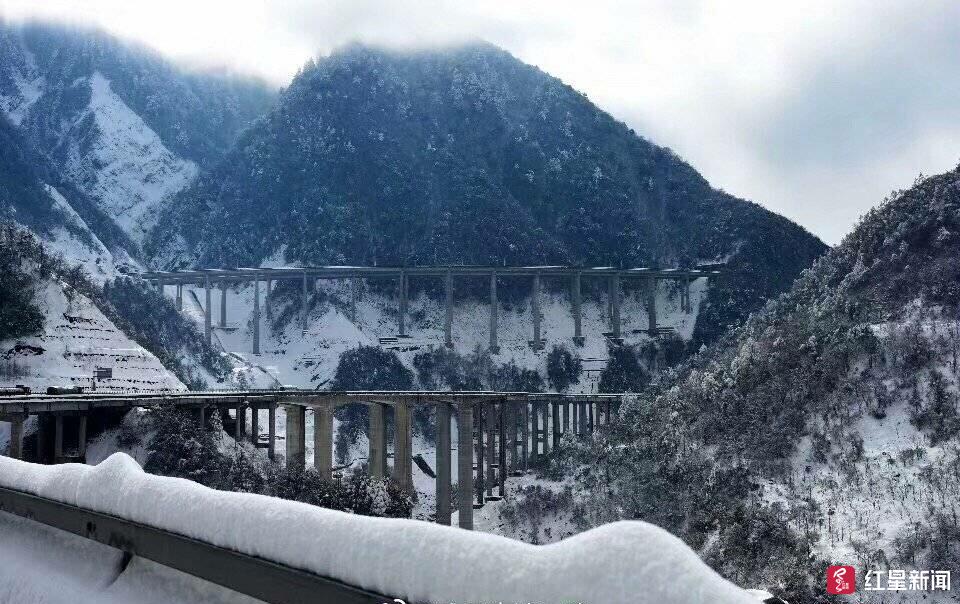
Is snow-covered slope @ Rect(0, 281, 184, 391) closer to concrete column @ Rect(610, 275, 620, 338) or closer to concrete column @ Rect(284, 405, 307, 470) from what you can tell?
concrete column @ Rect(284, 405, 307, 470)

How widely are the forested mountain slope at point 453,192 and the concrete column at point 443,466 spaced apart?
84201 mm

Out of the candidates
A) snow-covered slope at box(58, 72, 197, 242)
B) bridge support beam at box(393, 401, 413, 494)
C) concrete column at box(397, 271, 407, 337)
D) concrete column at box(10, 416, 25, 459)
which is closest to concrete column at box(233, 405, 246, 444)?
bridge support beam at box(393, 401, 413, 494)

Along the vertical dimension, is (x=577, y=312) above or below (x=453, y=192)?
below

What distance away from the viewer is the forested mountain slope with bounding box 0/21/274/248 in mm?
168625

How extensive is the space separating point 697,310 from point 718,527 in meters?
109

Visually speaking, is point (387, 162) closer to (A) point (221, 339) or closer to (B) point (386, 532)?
(A) point (221, 339)

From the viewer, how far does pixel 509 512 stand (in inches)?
2045

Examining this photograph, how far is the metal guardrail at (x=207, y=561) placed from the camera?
4793 mm

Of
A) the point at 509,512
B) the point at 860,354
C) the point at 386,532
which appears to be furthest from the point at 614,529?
the point at 509,512

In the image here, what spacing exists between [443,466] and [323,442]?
804 cm

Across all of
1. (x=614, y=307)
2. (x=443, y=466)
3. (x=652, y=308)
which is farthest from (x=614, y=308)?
(x=443, y=466)

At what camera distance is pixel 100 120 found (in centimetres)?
17988

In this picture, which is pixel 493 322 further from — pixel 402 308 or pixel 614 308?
pixel 614 308

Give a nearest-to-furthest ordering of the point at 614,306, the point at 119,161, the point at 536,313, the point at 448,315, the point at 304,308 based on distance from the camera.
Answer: the point at 448,315 < the point at 304,308 < the point at 536,313 < the point at 614,306 < the point at 119,161
